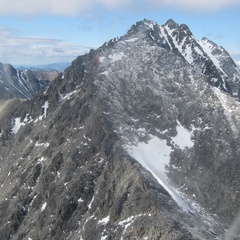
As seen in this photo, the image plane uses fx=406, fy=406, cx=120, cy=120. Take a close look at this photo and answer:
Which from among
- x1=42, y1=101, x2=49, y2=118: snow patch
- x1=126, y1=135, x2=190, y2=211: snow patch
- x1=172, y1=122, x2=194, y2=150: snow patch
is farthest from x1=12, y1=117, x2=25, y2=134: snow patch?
x1=172, y1=122, x2=194, y2=150: snow patch

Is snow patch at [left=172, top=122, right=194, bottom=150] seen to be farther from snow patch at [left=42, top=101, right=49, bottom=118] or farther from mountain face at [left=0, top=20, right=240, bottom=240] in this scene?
snow patch at [left=42, top=101, right=49, bottom=118]

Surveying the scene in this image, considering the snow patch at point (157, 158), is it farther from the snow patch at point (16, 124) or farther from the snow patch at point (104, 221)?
the snow patch at point (16, 124)

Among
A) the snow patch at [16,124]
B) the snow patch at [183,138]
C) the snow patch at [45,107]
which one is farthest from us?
the snow patch at [16,124]

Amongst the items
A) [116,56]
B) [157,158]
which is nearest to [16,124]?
[116,56]

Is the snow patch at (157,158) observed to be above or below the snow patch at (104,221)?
above

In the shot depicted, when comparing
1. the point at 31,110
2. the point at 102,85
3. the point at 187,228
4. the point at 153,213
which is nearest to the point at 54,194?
the point at 153,213

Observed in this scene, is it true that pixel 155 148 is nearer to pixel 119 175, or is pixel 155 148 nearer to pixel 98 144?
pixel 98 144

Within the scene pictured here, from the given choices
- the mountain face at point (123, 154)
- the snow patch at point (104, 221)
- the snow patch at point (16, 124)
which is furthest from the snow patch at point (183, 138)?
the snow patch at point (16, 124)

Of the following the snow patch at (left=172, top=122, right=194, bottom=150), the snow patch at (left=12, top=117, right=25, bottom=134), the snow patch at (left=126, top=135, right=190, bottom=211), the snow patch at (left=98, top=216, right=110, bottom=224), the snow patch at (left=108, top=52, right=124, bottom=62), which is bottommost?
the snow patch at (left=98, top=216, right=110, bottom=224)

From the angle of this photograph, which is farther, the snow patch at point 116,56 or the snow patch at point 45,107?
Result: the snow patch at point 116,56
